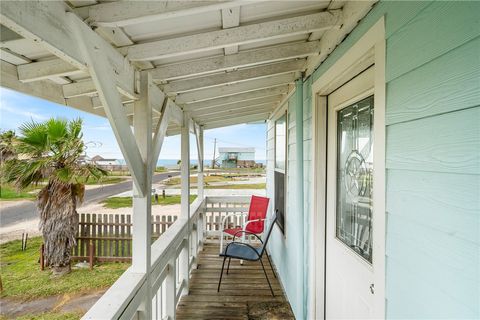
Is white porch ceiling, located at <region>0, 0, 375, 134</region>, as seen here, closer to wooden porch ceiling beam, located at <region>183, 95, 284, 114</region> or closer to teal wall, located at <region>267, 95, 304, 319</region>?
teal wall, located at <region>267, 95, 304, 319</region>

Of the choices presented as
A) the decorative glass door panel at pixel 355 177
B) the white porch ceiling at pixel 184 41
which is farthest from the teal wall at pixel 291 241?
→ the white porch ceiling at pixel 184 41

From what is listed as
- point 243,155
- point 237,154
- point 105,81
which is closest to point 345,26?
point 105,81

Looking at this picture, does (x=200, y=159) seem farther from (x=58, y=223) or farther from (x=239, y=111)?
(x=58, y=223)

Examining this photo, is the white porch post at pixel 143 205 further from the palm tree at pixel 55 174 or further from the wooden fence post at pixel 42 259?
the wooden fence post at pixel 42 259

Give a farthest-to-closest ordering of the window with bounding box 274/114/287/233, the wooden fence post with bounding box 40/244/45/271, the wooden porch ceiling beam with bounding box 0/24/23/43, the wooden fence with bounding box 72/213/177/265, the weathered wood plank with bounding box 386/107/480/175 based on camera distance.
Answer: the wooden fence with bounding box 72/213/177/265
the wooden fence post with bounding box 40/244/45/271
the window with bounding box 274/114/287/233
the wooden porch ceiling beam with bounding box 0/24/23/43
the weathered wood plank with bounding box 386/107/480/175

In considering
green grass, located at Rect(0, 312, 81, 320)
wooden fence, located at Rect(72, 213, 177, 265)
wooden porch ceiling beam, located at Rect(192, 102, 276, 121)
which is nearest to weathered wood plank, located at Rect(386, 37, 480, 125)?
wooden porch ceiling beam, located at Rect(192, 102, 276, 121)

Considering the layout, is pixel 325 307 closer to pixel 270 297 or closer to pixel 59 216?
pixel 270 297

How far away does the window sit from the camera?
10.9 ft

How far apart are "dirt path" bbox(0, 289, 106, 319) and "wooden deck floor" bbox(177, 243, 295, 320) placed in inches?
85.3

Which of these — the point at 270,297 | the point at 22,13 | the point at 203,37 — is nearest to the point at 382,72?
the point at 203,37

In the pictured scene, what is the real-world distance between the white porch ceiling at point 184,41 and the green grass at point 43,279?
4339mm

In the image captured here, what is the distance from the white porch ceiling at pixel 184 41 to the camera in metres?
0.98

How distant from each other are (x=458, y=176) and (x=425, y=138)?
0.17 m

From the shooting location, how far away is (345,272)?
1649mm
